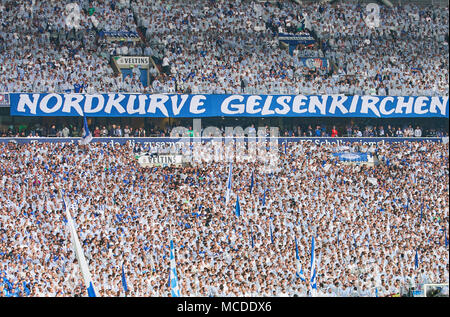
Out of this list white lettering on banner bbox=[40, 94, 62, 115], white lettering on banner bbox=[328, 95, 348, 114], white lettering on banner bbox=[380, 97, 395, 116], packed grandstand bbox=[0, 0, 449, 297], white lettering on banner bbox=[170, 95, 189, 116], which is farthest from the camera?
white lettering on banner bbox=[380, 97, 395, 116]

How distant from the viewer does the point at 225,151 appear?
105ft

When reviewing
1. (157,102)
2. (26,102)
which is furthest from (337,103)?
(26,102)

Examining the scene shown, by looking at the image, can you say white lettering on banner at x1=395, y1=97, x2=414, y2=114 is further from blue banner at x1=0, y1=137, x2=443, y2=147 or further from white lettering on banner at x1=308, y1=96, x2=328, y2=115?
white lettering on banner at x1=308, y1=96, x2=328, y2=115

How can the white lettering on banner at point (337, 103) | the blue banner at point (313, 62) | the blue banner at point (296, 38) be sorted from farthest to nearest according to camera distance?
the blue banner at point (296, 38) < the blue banner at point (313, 62) < the white lettering on banner at point (337, 103)

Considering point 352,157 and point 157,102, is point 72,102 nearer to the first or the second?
point 157,102

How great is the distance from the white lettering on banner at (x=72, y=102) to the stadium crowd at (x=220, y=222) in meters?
2.83

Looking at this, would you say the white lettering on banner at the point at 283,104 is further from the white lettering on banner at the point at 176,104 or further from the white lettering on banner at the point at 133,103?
the white lettering on banner at the point at 133,103

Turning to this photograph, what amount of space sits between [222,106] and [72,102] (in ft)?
22.4

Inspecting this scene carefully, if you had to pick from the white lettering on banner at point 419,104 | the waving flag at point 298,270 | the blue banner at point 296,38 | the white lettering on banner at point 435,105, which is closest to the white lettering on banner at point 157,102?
the blue banner at point 296,38

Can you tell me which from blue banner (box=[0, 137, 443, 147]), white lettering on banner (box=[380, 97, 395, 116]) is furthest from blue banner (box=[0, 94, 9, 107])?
white lettering on banner (box=[380, 97, 395, 116])

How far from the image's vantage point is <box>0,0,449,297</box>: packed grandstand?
81.0 ft

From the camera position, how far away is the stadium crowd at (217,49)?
34594 millimetres

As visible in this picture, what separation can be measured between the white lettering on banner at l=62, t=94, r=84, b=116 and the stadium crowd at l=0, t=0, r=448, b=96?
0.32 meters

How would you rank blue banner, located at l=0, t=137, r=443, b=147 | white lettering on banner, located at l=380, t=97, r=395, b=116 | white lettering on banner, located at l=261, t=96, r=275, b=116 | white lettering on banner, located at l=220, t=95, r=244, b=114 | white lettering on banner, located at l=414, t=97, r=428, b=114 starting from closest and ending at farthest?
blue banner, located at l=0, t=137, r=443, b=147 → white lettering on banner, located at l=220, t=95, r=244, b=114 → white lettering on banner, located at l=261, t=96, r=275, b=116 → white lettering on banner, located at l=380, t=97, r=395, b=116 → white lettering on banner, located at l=414, t=97, r=428, b=114
